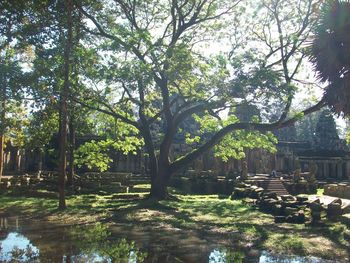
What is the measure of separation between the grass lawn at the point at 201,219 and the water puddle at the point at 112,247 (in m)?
0.90

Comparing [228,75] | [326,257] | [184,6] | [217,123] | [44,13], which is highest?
[184,6]

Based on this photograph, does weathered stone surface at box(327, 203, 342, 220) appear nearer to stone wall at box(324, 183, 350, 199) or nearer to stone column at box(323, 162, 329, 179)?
stone wall at box(324, 183, 350, 199)

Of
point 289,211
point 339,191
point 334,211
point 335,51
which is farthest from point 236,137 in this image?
point 335,51

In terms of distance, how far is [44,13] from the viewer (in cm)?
1820

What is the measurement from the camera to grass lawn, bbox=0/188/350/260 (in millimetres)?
11086

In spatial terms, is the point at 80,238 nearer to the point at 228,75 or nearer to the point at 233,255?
the point at 233,255

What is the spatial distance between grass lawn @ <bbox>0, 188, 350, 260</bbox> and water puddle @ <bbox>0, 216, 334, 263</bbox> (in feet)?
2.96

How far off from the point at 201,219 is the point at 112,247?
580cm

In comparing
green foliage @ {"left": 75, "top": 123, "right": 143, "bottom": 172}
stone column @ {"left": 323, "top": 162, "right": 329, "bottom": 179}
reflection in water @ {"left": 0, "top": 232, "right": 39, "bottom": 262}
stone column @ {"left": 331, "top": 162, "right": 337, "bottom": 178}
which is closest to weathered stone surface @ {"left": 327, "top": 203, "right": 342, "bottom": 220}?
reflection in water @ {"left": 0, "top": 232, "right": 39, "bottom": 262}

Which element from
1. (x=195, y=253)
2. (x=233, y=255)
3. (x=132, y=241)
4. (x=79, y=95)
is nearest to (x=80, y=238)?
(x=132, y=241)

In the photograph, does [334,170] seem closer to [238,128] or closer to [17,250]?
[238,128]

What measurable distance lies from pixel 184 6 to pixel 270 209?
11752 millimetres

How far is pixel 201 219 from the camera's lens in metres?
15.5

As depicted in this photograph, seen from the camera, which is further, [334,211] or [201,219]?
[201,219]
